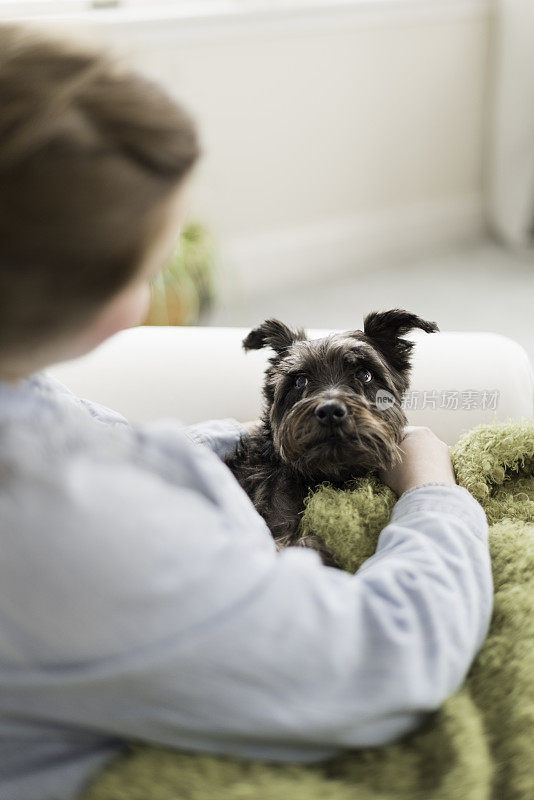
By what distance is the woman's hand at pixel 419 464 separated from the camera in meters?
1.05

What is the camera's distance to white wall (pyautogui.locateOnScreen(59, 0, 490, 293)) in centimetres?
362

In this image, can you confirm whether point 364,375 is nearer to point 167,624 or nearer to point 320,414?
point 320,414

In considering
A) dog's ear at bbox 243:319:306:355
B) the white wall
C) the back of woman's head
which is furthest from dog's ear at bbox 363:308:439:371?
the white wall

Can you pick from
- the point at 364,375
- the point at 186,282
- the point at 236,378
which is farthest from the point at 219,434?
the point at 186,282

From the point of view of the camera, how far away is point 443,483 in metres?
0.98

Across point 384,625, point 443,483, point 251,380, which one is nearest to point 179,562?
point 384,625

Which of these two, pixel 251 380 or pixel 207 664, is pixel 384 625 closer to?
pixel 207 664

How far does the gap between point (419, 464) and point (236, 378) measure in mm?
511

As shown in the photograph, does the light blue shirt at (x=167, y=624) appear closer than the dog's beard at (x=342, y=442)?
Yes

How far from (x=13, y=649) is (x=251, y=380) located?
0.90 metres

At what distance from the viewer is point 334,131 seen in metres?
3.97

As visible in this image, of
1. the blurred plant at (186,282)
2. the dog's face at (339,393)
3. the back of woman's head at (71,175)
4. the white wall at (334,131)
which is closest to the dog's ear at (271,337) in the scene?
the dog's face at (339,393)

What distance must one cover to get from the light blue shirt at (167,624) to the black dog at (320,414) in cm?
38

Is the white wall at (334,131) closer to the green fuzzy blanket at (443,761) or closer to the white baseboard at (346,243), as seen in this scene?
the white baseboard at (346,243)
